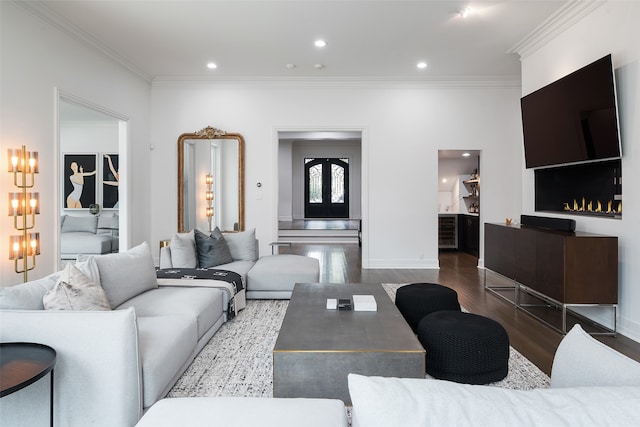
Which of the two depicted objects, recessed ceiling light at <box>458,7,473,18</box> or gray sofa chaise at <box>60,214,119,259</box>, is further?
gray sofa chaise at <box>60,214,119,259</box>

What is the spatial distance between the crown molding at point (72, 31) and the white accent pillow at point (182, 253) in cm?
268

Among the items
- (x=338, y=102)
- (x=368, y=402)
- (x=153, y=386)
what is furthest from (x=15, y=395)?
(x=338, y=102)

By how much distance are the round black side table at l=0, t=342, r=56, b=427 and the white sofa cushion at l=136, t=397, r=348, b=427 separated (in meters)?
0.54

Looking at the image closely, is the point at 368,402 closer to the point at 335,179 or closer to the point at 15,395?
the point at 15,395

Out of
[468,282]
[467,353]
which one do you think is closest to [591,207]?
[468,282]

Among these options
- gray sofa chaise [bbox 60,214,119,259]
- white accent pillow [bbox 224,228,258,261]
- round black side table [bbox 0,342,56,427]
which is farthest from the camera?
gray sofa chaise [bbox 60,214,119,259]

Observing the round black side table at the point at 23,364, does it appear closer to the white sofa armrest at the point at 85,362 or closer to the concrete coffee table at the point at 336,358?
the white sofa armrest at the point at 85,362

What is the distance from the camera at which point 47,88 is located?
4.11 m

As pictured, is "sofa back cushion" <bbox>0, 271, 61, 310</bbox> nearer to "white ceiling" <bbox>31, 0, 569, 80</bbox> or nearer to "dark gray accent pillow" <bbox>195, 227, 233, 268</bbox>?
"dark gray accent pillow" <bbox>195, 227, 233, 268</bbox>

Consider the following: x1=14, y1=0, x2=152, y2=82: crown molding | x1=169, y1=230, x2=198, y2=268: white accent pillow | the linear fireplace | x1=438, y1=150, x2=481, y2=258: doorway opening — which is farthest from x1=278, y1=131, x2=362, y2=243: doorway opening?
the linear fireplace

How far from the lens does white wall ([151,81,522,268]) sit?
253 inches

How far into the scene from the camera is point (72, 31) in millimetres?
4457

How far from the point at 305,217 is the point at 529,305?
10.6m

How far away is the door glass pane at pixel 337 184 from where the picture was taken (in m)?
14.5
